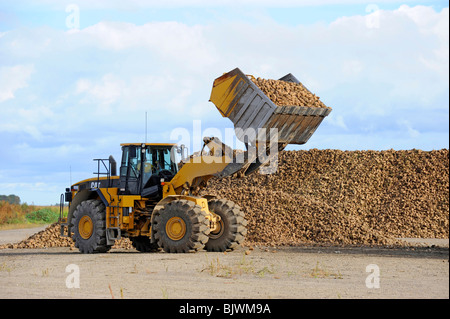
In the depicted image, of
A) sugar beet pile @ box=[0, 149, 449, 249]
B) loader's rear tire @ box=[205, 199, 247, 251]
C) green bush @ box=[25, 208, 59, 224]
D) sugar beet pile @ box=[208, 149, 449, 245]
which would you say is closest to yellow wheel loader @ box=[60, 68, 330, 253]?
loader's rear tire @ box=[205, 199, 247, 251]

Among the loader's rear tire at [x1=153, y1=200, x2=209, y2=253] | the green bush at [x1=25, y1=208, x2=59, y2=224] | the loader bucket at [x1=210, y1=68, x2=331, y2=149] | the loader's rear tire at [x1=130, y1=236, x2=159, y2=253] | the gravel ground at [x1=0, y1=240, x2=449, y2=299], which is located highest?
the loader bucket at [x1=210, y1=68, x2=331, y2=149]

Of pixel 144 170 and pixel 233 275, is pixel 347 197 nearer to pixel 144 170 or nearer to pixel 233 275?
pixel 144 170

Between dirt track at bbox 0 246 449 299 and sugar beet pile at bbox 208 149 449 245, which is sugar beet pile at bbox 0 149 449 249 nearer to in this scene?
sugar beet pile at bbox 208 149 449 245

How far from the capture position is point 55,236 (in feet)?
83.7

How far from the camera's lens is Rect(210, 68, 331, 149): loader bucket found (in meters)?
16.6

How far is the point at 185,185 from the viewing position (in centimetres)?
1878

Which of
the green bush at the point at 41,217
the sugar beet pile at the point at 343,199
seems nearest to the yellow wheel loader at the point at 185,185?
the sugar beet pile at the point at 343,199

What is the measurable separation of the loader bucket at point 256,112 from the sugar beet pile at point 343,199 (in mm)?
6922

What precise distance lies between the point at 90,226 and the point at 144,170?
8.29ft

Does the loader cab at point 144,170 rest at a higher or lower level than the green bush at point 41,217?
higher

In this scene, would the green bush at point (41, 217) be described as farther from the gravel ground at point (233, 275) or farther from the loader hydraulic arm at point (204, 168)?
the loader hydraulic arm at point (204, 168)

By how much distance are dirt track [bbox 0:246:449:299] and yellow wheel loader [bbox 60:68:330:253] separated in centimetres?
74

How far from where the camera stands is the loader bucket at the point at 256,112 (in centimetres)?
1658
